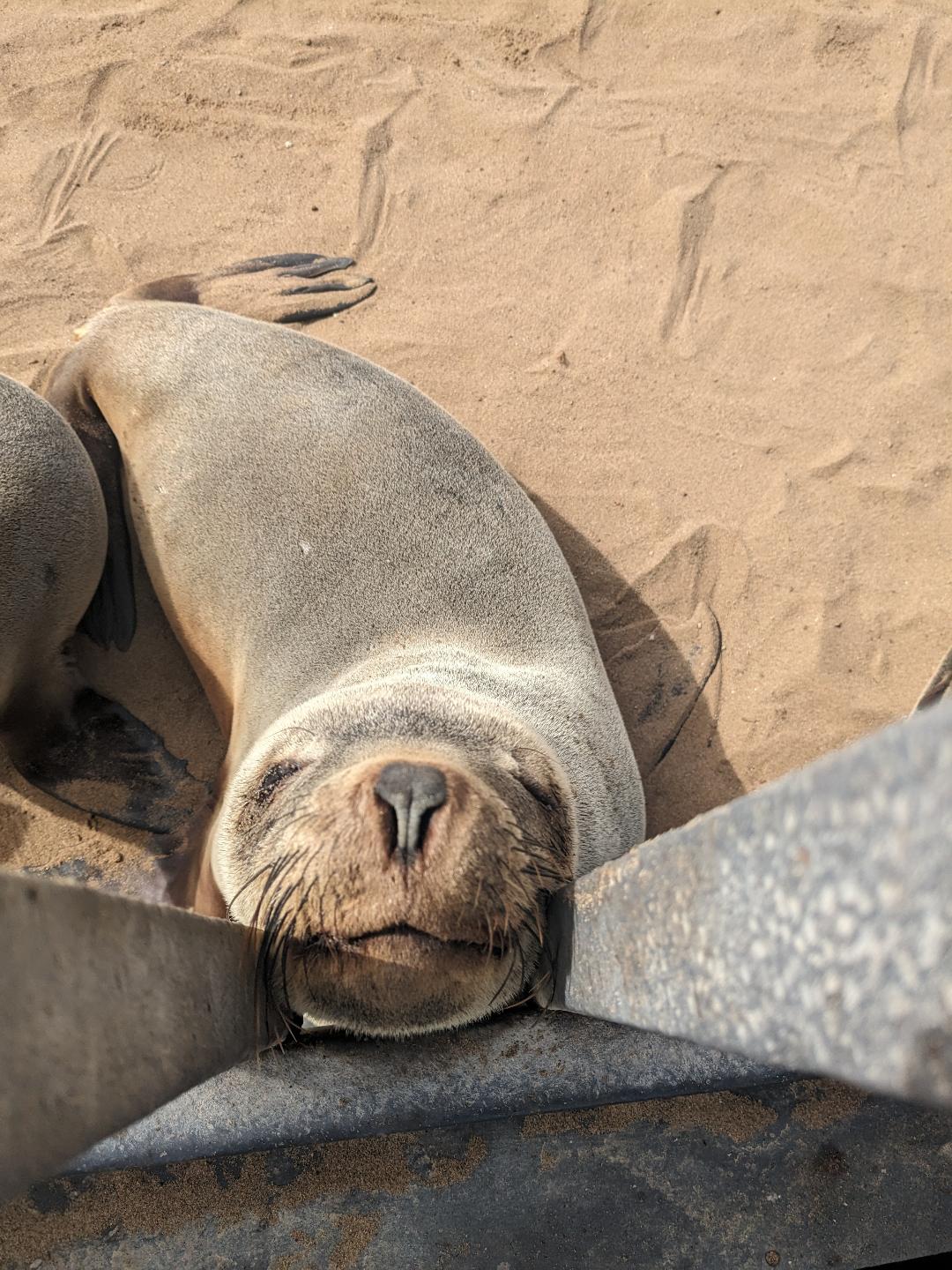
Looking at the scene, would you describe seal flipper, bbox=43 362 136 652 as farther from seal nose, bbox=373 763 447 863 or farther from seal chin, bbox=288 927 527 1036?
seal nose, bbox=373 763 447 863

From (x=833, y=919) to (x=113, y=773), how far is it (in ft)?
10.6

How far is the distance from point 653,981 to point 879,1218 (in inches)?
62.4

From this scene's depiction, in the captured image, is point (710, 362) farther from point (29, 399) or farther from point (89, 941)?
point (89, 941)

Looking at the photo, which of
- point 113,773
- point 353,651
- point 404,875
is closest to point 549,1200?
point 404,875

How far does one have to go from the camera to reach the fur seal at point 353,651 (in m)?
1.68

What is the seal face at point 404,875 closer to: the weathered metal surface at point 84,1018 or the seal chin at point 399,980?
the seal chin at point 399,980

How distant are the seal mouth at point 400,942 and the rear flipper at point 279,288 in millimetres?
3280

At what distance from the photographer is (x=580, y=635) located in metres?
3.03

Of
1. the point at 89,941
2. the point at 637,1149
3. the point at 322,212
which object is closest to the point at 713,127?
the point at 322,212

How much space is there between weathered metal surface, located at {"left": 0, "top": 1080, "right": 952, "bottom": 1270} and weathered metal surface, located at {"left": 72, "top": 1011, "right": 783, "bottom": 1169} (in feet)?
0.33

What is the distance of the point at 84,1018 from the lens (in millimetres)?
1039

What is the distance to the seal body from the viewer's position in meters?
3.12

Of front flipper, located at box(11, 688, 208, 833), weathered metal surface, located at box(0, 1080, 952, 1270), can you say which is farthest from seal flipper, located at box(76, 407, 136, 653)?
weathered metal surface, located at box(0, 1080, 952, 1270)

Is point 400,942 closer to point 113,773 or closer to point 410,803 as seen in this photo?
point 410,803
